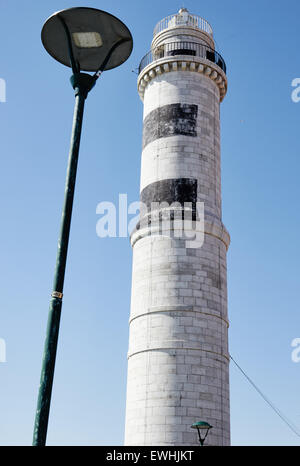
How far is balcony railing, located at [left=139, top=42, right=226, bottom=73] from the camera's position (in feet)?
85.6

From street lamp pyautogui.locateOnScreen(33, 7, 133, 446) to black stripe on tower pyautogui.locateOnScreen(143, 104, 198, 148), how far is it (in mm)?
13802

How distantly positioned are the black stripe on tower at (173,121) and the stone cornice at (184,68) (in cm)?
216

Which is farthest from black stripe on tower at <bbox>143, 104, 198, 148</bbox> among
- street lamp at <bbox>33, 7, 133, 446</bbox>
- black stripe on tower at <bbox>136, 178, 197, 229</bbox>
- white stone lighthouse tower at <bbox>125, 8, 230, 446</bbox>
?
street lamp at <bbox>33, 7, 133, 446</bbox>

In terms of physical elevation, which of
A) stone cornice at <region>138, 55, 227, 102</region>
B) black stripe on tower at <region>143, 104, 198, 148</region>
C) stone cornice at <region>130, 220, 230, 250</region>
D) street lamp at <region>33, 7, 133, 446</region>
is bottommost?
street lamp at <region>33, 7, 133, 446</region>

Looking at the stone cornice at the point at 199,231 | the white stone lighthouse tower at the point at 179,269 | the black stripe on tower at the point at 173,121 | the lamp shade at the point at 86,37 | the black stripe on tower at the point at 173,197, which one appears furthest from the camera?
the black stripe on tower at the point at 173,121

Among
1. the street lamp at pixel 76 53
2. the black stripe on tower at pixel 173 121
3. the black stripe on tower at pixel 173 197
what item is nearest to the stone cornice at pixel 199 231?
the black stripe on tower at pixel 173 197

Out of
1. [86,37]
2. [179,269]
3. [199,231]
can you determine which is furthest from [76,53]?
[199,231]

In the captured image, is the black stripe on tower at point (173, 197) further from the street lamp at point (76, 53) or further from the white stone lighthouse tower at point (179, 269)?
the street lamp at point (76, 53)

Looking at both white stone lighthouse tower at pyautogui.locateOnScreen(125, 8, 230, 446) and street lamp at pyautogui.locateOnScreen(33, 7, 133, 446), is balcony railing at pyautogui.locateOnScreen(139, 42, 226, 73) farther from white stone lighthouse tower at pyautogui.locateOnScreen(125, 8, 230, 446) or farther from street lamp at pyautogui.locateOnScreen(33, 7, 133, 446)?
street lamp at pyautogui.locateOnScreen(33, 7, 133, 446)

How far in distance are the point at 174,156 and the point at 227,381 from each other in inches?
387

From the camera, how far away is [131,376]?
21.5m

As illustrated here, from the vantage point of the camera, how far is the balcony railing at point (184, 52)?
26.1 metres
